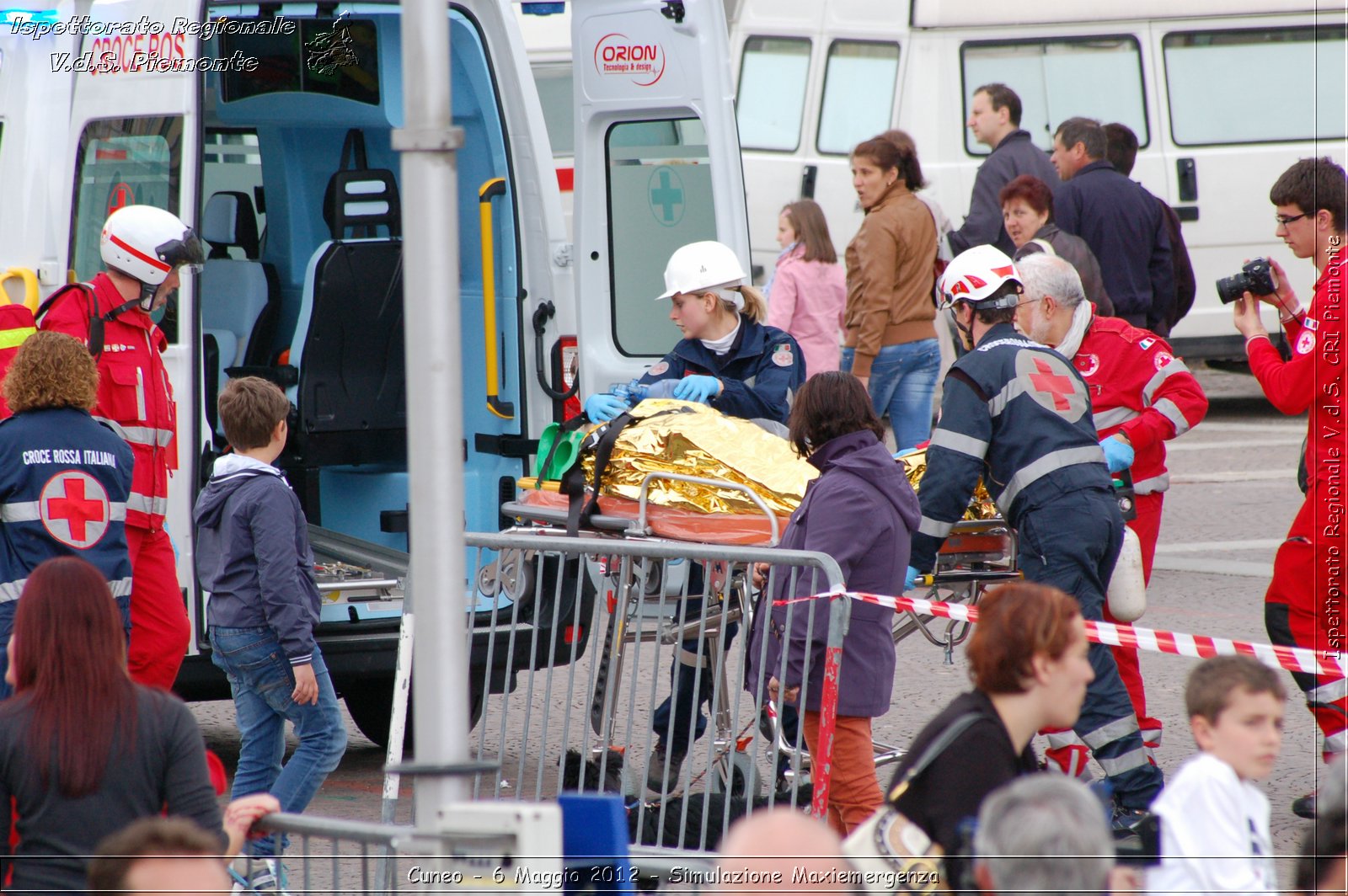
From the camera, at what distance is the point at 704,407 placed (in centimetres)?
523

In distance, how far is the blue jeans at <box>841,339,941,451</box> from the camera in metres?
9.23

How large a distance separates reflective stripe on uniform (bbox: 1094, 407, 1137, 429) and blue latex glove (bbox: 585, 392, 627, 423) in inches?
67.0

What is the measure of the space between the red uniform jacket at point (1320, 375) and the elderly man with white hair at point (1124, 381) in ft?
1.36

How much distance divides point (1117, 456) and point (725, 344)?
1392 mm

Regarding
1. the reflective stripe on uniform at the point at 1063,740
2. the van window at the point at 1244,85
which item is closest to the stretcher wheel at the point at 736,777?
the reflective stripe on uniform at the point at 1063,740

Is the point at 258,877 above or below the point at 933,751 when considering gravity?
below

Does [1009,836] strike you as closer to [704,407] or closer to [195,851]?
[195,851]

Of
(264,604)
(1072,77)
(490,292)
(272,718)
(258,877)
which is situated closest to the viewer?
(258,877)

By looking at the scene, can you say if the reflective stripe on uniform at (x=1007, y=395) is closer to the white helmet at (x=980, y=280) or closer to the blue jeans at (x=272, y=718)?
the white helmet at (x=980, y=280)

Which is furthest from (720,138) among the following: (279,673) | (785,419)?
(279,673)

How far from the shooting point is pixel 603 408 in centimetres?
545

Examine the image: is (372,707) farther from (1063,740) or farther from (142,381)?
(1063,740)

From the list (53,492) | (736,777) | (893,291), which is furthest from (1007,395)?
(893,291)

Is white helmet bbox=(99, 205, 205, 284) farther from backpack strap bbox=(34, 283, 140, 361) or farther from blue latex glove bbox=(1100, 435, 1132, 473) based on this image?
blue latex glove bbox=(1100, 435, 1132, 473)
